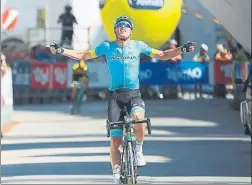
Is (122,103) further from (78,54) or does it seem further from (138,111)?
(78,54)

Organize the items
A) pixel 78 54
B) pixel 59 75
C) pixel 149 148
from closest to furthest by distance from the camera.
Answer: pixel 78 54 → pixel 149 148 → pixel 59 75

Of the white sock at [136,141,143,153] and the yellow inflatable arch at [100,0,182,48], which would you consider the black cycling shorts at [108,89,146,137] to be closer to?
the white sock at [136,141,143,153]

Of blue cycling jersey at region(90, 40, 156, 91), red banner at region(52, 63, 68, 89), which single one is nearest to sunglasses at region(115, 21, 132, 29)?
blue cycling jersey at region(90, 40, 156, 91)

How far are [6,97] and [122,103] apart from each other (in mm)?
10558

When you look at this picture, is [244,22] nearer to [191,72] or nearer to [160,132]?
[191,72]

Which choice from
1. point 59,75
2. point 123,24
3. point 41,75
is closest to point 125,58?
point 123,24

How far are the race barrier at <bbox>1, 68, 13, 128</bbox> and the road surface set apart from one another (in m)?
0.36

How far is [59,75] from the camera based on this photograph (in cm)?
2347

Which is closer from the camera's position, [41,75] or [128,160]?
[128,160]

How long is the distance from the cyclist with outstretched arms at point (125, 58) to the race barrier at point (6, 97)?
849 cm

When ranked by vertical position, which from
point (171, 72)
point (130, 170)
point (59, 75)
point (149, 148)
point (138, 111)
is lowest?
point (149, 148)

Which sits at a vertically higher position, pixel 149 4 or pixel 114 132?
pixel 149 4

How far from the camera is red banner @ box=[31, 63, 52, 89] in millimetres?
23656

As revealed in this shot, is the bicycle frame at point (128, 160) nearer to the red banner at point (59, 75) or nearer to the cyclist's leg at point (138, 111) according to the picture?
the cyclist's leg at point (138, 111)
